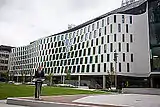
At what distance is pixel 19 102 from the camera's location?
42.3 ft

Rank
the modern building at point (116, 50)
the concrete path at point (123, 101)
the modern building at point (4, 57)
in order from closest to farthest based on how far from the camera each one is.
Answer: the concrete path at point (123, 101), the modern building at point (116, 50), the modern building at point (4, 57)

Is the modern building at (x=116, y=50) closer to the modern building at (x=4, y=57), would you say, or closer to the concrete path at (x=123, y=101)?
the concrete path at (x=123, y=101)

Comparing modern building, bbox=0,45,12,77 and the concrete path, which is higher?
modern building, bbox=0,45,12,77

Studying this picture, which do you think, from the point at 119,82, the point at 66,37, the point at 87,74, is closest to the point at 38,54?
the point at 66,37

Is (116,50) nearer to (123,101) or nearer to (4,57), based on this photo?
(123,101)

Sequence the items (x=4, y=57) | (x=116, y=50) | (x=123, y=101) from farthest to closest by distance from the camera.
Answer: (x=4, y=57) < (x=116, y=50) < (x=123, y=101)

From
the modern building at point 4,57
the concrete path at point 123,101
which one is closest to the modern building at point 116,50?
the concrete path at point 123,101

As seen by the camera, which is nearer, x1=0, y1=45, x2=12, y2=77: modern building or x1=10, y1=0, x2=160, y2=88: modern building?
x1=10, y1=0, x2=160, y2=88: modern building

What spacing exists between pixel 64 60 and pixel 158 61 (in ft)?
160

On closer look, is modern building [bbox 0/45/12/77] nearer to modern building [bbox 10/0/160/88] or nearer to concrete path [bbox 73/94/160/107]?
modern building [bbox 10/0/160/88]

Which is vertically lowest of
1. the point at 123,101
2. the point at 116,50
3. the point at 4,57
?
the point at 123,101

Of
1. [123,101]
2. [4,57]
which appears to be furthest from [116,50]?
[4,57]

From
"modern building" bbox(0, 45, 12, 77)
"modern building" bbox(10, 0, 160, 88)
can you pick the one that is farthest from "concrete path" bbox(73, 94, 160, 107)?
"modern building" bbox(0, 45, 12, 77)

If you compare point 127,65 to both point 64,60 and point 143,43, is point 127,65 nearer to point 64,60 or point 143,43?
point 143,43
